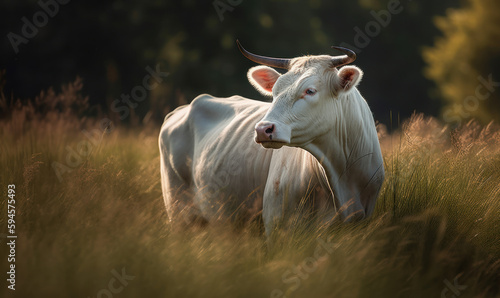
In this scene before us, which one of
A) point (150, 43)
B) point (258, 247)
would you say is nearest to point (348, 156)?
point (258, 247)

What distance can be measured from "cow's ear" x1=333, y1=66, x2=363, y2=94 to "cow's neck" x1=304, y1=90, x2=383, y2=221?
0.12m

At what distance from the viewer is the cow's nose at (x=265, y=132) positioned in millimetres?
2986

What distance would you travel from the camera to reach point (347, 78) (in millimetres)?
3289

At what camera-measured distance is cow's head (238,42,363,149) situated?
10.3ft

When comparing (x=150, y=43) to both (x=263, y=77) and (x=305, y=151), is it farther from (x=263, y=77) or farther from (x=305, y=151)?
(x=305, y=151)

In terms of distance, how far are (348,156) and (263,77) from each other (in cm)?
94

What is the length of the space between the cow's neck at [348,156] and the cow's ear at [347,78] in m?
0.12

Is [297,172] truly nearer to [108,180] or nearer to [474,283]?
[474,283]

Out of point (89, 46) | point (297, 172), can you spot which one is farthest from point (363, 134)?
point (89, 46)

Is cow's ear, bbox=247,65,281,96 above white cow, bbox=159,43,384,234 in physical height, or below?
above

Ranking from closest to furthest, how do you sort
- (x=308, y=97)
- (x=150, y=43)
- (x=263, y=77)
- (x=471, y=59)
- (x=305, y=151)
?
(x=308, y=97)
(x=305, y=151)
(x=263, y=77)
(x=471, y=59)
(x=150, y=43)

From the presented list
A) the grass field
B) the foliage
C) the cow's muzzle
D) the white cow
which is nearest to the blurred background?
the foliage

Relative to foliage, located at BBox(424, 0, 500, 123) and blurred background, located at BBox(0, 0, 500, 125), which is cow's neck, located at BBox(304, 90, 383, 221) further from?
blurred background, located at BBox(0, 0, 500, 125)

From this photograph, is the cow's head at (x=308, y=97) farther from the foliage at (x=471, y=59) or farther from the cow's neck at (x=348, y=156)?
the foliage at (x=471, y=59)
